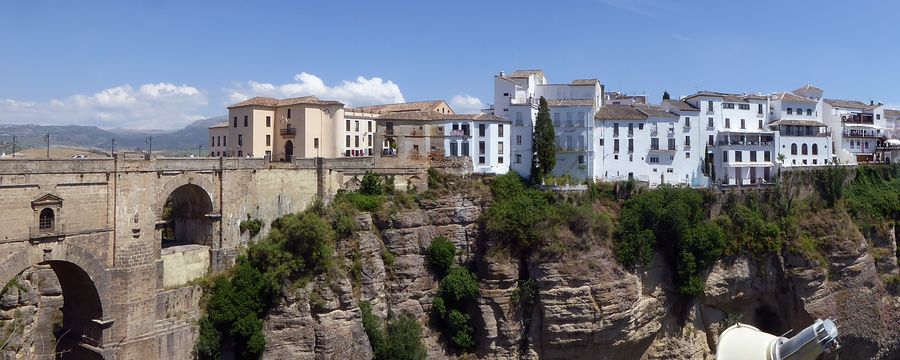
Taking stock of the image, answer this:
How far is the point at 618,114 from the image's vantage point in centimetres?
4322

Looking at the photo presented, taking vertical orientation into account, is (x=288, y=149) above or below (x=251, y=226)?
above

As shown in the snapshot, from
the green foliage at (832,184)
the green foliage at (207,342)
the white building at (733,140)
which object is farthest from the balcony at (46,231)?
the green foliage at (832,184)

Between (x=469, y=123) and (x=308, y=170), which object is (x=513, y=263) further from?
(x=308, y=170)

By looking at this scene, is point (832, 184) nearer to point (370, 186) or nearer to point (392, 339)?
point (370, 186)

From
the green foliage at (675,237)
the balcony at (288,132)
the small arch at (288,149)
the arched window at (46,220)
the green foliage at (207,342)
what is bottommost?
the green foliage at (207,342)

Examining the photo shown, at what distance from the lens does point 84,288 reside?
24.8 m

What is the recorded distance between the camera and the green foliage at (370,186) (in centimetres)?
3419

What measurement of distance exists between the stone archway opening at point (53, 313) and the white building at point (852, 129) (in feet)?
174

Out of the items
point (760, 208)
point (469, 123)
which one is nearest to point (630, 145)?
point (760, 208)

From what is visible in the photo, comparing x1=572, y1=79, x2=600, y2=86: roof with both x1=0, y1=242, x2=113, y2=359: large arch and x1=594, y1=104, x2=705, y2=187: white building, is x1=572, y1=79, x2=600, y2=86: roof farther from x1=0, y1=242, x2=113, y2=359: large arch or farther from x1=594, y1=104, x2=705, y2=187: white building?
x1=0, y1=242, x2=113, y2=359: large arch

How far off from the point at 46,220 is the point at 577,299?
79.5ft

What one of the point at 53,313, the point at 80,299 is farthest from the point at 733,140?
the point at 53,313

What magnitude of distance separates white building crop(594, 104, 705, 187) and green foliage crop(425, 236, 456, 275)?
13.6 meters

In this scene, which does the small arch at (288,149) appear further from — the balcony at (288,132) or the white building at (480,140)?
the white building at (480,140)
